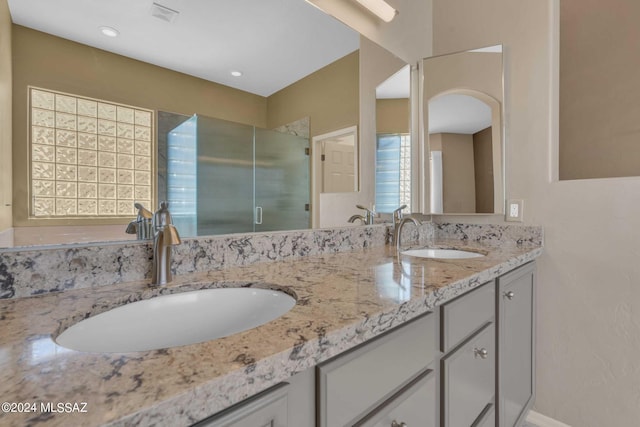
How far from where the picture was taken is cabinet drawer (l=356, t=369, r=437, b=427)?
2.16 feet

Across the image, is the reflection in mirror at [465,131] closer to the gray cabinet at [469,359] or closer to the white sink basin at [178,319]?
the gray cabinet at [469,359]

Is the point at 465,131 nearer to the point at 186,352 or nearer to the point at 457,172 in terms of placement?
the point at 457,172

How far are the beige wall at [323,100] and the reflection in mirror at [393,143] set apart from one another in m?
0.27

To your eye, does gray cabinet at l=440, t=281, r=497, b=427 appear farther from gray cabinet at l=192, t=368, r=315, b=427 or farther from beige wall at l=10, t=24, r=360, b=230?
beige wall at l=10, t=24, r=360, b=230

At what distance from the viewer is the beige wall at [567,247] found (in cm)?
135

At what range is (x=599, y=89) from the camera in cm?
165

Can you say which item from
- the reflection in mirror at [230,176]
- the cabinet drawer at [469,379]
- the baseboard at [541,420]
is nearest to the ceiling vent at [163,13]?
the reflection in mirror at [230,176]

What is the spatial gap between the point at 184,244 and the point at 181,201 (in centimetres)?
13

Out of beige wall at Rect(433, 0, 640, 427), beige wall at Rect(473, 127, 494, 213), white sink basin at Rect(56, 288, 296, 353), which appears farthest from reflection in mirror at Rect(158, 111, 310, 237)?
beige wall at Rect(433, 0, 640, 427)

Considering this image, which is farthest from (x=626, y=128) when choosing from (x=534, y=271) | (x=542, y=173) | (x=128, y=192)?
(x=128, y=192)

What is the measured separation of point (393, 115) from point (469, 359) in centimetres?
132

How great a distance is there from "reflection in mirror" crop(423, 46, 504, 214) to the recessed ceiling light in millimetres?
1657

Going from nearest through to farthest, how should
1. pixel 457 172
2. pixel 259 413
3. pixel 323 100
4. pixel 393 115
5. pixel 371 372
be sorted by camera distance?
pixel 259 413, pixel 371 372, pixel 323 100, pixel 393 115, pixel 457 172

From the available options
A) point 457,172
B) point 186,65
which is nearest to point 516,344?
point 457,172
